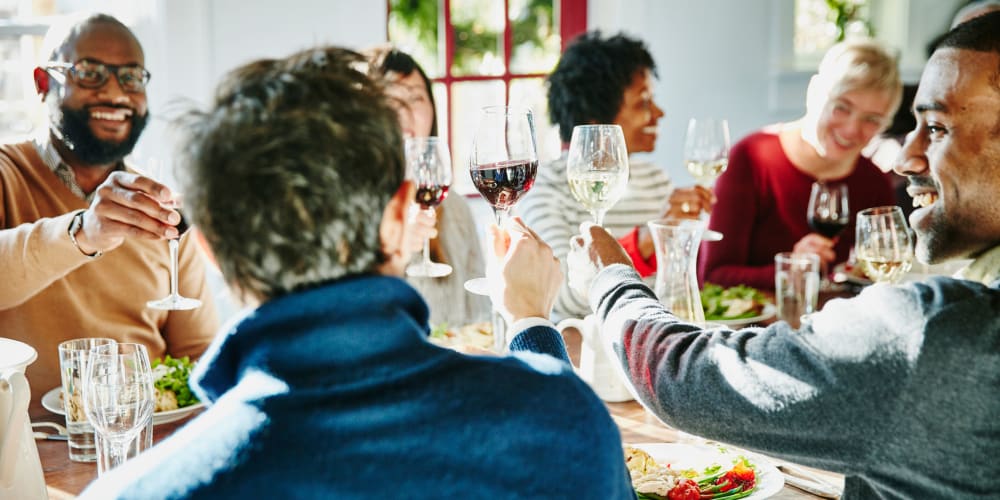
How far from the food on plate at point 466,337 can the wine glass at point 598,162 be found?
0.54 meters

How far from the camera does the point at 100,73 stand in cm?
209

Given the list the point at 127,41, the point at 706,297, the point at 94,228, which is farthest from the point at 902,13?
the point at 94,228

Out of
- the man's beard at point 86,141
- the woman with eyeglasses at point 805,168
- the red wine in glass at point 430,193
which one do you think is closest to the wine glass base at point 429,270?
the red wine in glass at point 430,193

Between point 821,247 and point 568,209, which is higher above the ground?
point 568,209

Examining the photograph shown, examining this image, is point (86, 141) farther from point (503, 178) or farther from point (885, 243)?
point (885, 243)

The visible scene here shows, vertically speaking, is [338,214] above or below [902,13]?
below

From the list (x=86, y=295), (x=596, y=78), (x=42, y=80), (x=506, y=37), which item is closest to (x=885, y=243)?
(x=596, y=78)

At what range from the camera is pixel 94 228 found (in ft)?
5.39

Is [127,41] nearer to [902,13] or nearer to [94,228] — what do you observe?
[94,228]

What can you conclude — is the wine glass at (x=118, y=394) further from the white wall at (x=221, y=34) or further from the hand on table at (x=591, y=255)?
the white wall at (x=221, y=34)

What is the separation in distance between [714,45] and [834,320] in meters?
3.48

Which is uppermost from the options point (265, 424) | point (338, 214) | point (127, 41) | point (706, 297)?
point (127, 41)

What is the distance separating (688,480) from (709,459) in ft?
0.30

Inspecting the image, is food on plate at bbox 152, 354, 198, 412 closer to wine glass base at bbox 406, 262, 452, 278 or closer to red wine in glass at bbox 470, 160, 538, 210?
wine glass base at bbox 406, 262, 452, 278
